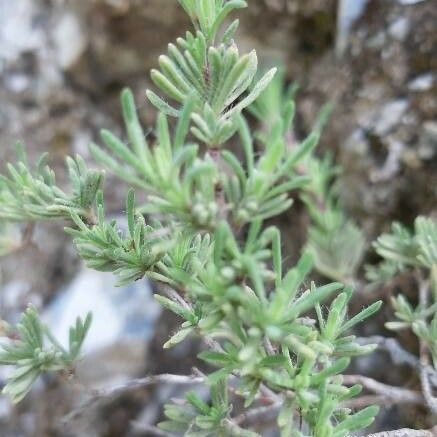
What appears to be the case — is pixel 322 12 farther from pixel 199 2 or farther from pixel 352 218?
pixel 199 2

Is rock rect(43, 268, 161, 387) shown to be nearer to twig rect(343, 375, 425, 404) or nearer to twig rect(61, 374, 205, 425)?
twig rect(61, 374, 205, 425)

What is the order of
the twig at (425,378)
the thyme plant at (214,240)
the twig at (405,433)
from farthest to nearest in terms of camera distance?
the twig at (425,378) < the twig at (405,433) < the thyme plant at (214,240)

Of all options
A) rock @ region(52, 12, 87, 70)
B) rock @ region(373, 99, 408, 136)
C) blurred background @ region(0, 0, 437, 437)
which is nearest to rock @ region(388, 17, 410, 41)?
blurred background @ region(0, 0, 437, 437)

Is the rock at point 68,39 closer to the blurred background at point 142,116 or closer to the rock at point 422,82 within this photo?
the blurred background at point 142,116

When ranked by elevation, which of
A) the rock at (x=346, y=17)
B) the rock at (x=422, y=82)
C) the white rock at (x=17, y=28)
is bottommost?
the rock at (x=422, y=82)

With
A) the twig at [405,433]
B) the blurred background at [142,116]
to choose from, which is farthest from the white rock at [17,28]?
the twig at [405,433]

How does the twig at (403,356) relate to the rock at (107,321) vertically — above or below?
below

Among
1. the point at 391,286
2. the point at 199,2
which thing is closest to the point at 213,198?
the point at 199,2
